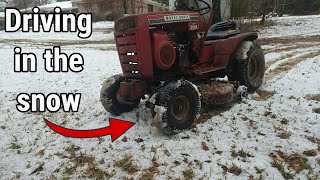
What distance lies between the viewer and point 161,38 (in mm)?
4980

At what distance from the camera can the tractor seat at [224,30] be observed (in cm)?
663

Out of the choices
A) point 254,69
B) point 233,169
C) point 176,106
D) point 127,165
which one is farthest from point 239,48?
point 127,165

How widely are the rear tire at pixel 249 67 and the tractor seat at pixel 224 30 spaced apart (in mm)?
347

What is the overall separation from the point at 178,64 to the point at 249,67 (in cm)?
197

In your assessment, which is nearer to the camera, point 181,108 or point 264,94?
point 181,108

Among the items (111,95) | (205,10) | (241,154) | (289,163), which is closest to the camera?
(289,163)

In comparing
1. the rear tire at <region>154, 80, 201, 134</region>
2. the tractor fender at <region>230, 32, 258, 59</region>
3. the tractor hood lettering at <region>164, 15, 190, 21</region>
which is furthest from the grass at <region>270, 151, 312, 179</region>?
the tractor fender at <region>230, 32, 258, 59</region>

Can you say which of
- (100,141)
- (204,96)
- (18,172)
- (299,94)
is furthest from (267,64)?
(18,172)

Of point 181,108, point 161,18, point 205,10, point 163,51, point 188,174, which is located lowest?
point 188,174

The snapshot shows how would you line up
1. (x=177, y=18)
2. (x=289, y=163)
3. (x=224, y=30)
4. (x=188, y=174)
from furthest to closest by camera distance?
(x=224, y=30) → (x=177, y=18) → (x=289, y=163) → (x=188, y=174)

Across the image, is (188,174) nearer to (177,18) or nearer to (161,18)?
(161,18)

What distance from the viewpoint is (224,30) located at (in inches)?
267

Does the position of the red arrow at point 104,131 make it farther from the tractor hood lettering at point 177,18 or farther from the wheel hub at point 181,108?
the tractor hood lettering at point 177,18

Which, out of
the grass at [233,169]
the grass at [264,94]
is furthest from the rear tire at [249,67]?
the grass at [233,169]
